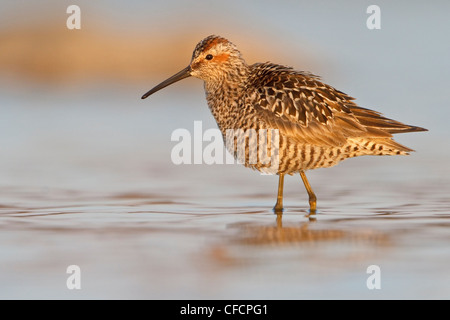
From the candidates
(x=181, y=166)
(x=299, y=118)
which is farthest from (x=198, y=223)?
(x=181, y=166)

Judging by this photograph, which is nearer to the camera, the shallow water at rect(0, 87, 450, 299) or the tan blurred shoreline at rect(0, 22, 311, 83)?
the shallow water at rect(0, 87, 450, 299)

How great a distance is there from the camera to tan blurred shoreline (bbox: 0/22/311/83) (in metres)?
20.5

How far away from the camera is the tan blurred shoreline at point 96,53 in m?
20.5

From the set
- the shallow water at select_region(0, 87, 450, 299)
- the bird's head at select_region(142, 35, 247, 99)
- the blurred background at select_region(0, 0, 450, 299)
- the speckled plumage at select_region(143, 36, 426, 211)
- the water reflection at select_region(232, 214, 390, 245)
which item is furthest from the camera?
the bird's head at select_region(142, 35, 247, 99)

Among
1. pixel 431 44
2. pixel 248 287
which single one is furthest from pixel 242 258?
pixel 431 44

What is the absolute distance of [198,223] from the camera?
948 cm

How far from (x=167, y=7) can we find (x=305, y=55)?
4.19 m

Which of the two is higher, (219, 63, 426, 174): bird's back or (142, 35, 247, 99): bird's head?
(142, 35, 247, 99): bird's head

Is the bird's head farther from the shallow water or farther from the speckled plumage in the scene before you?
the shallow water

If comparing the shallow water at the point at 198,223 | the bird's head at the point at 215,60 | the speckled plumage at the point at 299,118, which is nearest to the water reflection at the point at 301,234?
the shallow water at the point at 198,223

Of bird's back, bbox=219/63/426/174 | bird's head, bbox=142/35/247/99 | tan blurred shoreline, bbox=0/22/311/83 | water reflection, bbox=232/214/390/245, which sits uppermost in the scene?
tan blurred shoreline, bbox=0/22/311/83

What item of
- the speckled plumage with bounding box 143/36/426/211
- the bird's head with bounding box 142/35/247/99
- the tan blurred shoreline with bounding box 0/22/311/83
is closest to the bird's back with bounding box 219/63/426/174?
the speckled plumage with bounding box 143/36/426/211

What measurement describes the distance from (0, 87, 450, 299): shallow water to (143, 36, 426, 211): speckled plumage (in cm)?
61

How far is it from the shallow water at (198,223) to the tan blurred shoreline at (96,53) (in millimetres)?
4816
